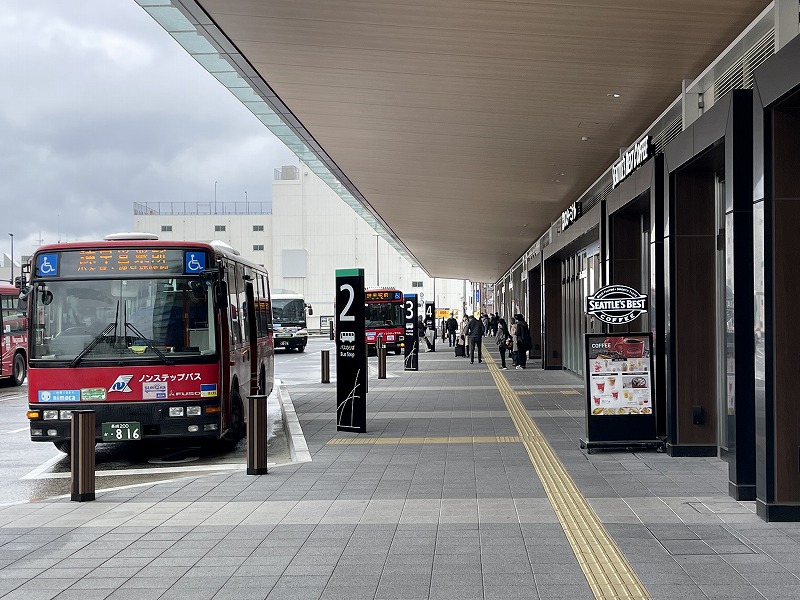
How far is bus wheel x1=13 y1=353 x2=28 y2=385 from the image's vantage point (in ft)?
86.8

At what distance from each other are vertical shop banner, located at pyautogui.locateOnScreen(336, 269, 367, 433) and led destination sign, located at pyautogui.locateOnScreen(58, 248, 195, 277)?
8.89 ft

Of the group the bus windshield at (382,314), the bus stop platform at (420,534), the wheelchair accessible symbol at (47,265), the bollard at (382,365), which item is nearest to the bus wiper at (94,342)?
the wheelchair accessible symbol at (47,265)

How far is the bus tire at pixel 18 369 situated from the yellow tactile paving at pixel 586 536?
61.0ft

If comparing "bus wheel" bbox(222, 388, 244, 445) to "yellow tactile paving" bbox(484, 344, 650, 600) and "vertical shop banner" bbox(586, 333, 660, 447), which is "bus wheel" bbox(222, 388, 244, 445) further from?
"vertical shop banner" bbox(586, 333, 660, 447)

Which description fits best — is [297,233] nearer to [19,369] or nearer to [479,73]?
[19,369]

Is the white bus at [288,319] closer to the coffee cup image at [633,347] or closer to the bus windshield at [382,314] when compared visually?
the bus windshield at [382,314]

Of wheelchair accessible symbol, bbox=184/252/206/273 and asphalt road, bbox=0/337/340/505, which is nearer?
asphalt road, bbox=0/337/340/505

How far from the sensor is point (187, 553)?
22.0 ft

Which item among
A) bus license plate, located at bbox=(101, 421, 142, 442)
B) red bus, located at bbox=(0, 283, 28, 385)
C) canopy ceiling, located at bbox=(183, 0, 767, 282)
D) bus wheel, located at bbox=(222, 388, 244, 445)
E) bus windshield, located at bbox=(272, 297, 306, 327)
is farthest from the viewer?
bus windshield, located at bbox=(272, 297, 306, 327)

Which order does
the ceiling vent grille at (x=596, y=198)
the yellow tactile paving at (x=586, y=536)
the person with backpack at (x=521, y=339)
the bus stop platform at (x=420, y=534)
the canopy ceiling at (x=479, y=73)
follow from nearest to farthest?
the yellow tactile paving at (x=586, y=536), the bus stop platform at (x=420, y=534), the canopy ceiling at (x=479, y=73), the ceiling vent grille at (x=596, y=198), the person with backpack at (x=521, y=339)

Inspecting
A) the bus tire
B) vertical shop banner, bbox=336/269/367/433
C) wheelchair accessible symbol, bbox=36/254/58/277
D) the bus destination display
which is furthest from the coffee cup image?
the bus destination display

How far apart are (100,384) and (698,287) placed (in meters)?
6.99

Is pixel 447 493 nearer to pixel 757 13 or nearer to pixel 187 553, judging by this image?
pixel 187 553

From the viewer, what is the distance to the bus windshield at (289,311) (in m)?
46.2
